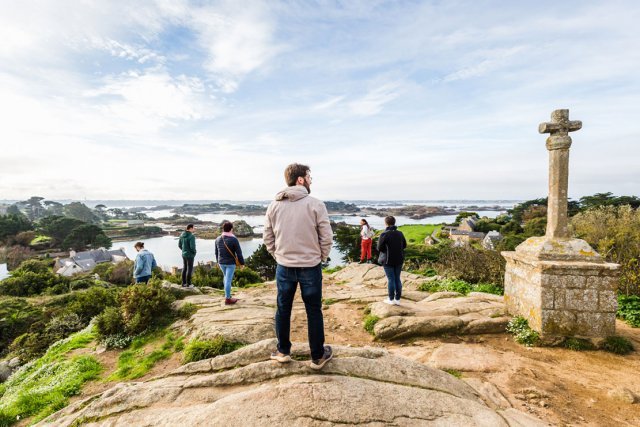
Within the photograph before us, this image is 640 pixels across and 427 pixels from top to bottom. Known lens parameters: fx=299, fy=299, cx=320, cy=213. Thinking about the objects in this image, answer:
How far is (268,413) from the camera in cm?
278

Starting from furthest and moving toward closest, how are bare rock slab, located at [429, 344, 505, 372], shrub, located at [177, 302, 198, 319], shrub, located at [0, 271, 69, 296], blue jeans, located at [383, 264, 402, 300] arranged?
shrub, located at [0, 271, 69, 296]
shrub, located at [177, 302, 198, 319]
blue jeans, located at [383, 264, 402, 300]
bare rock slab, located at [429, 344, 505, 372]

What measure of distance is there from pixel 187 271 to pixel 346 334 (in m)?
6.33

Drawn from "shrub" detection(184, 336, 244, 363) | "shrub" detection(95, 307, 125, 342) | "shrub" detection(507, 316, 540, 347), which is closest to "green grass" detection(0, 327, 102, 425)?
"shrub" detection(95, 307, 125, 342)

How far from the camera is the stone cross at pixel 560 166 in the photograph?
6.13m

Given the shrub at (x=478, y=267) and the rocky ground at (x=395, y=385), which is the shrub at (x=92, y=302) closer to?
the rocky ground at (x=395, y=385)

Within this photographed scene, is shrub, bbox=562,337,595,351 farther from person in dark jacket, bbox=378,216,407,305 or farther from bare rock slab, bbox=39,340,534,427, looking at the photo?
person in dark jacket, bbox=378,216,407,305

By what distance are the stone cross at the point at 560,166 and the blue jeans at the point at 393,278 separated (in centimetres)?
326

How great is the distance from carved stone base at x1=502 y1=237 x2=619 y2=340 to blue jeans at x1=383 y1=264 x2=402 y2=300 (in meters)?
2.77

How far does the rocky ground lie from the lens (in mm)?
2918

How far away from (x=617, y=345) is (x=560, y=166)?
354 centimetres

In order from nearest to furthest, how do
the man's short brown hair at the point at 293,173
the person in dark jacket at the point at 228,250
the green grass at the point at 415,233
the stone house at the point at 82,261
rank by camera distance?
the man's short brown hair at the point at 293,173, the person in dark jacket at the point at 228,250, the stone house at the point at 82,261, the green grass at the point at 415,233

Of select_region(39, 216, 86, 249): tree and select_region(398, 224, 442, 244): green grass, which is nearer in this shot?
select_region(398, 224, 442, 244): green grass

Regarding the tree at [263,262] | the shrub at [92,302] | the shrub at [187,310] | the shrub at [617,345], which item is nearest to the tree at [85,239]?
the tree at [263,262]

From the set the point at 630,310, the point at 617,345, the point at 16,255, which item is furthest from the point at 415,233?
the point at 16,255
